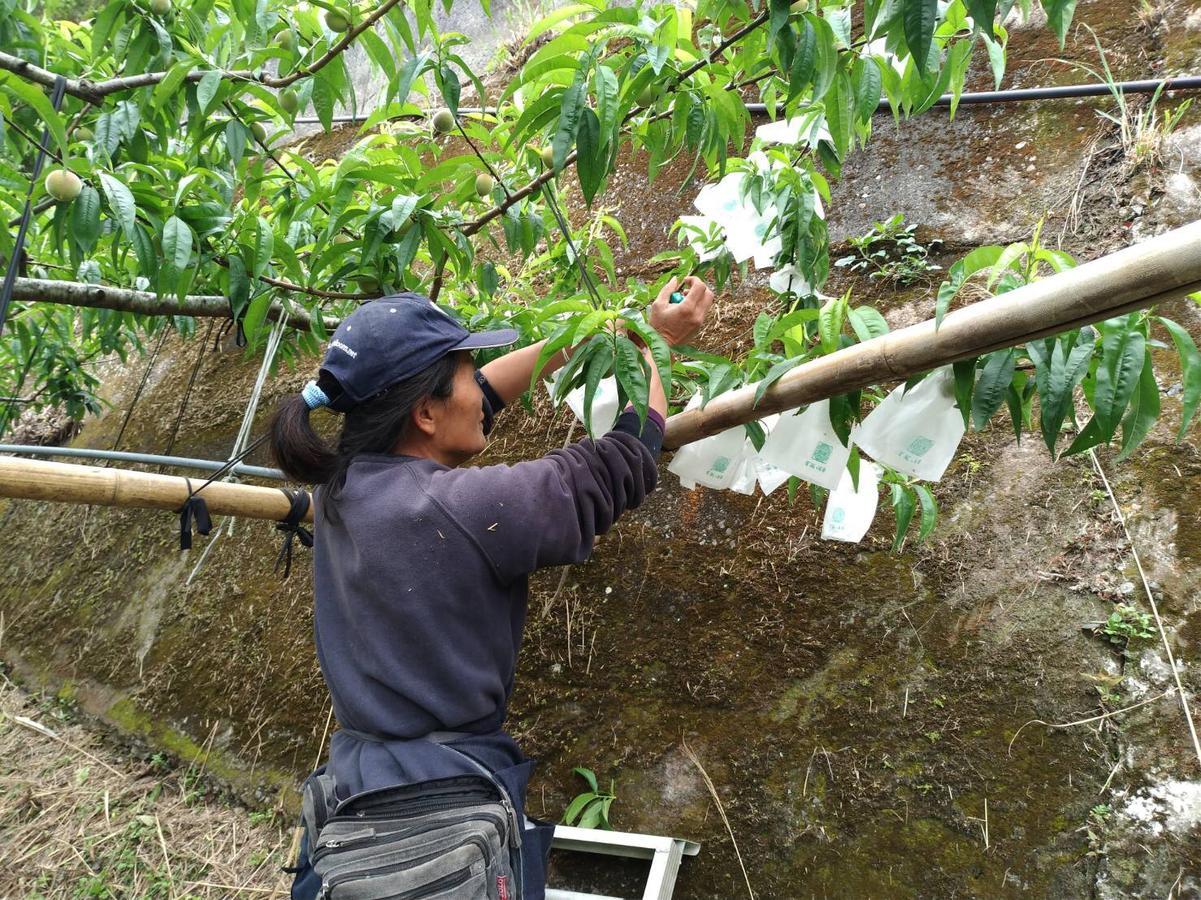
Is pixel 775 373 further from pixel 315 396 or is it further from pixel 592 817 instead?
pixel 592 817

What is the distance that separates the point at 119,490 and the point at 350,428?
543 mm

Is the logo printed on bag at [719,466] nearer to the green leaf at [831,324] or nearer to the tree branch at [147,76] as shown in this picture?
the green leaf at [831,324]

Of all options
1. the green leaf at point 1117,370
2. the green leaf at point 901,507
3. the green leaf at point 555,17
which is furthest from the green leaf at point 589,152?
the green leaf at point 901,507

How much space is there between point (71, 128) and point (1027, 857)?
8.59 ft

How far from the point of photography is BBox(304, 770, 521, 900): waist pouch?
1.23 m

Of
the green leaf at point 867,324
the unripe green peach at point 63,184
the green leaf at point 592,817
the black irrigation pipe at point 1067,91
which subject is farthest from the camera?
the black irrigation pipe at point 1067,91

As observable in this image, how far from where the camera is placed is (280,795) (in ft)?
9.61

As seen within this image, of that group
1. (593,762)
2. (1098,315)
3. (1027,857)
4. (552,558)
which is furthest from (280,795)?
(1098,315)

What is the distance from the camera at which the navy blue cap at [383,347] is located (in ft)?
4.53

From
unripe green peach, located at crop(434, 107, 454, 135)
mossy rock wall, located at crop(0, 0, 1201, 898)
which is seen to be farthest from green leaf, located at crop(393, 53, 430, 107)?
mossy rock wall, located at crop(0, 0, 1201, 898)

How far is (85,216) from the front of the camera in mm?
1583

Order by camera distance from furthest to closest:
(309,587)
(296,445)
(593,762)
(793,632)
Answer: (309,587) < (593,762) < (793,632) < (296,445)

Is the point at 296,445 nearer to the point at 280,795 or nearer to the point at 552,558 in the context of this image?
the point at 552,558

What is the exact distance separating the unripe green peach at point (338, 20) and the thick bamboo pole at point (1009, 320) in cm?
106
